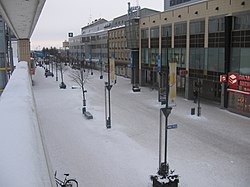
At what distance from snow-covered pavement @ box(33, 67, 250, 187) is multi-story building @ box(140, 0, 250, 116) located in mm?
2711

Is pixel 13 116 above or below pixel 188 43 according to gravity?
below

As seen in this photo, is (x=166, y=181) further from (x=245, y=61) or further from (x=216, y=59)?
(x=216, y=59)

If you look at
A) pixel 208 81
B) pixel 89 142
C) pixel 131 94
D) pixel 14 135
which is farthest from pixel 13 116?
pixel 131 94

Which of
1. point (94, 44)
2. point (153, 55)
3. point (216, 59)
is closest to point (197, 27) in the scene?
point (216, 59)

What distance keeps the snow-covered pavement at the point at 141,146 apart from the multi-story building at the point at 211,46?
2711 millimetres

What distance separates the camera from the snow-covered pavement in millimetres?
12523

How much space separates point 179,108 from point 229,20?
8831mm

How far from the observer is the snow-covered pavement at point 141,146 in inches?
493

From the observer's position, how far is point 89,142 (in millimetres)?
16969

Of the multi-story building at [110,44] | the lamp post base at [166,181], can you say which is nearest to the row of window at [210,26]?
the multi-story building at [110,44]

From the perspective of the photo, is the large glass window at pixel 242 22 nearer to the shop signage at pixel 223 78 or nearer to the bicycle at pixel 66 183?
the shop signage at pixel 223 78

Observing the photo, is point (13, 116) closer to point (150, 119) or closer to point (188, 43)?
point (150, 119)

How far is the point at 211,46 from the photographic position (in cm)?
2830

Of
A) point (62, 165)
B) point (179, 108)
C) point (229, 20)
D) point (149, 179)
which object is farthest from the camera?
point (179, 108)
